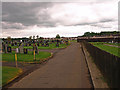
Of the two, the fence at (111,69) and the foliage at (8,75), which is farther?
the foliage at (8,75)

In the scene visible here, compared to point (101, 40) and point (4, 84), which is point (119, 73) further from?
point (101, 40)

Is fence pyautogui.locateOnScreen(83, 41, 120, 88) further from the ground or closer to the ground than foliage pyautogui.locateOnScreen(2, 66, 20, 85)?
further from the ground

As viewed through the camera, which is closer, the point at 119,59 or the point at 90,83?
the point at 119,59

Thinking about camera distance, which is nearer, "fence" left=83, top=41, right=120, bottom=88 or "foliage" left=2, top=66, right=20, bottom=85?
"fence" left=83, top=41, right=120, bottom=88

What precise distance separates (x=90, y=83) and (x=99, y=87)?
1.40m

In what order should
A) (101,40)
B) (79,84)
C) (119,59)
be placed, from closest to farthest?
1. (119,59)
2. (79,84)
3. (101,40)

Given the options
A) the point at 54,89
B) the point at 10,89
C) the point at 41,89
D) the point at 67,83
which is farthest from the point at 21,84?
the point at 67,83

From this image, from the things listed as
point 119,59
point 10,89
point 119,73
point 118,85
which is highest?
point 119,59

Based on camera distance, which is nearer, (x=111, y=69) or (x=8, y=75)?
(x=111, y=69)

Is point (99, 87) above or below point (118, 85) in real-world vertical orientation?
below

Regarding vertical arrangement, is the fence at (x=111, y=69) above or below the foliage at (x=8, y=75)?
above

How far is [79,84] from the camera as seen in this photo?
770 cm

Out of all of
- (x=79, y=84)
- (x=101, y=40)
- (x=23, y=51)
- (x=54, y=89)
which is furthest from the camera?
(x=101, y=40)

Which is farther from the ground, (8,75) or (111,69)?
(111,69)
